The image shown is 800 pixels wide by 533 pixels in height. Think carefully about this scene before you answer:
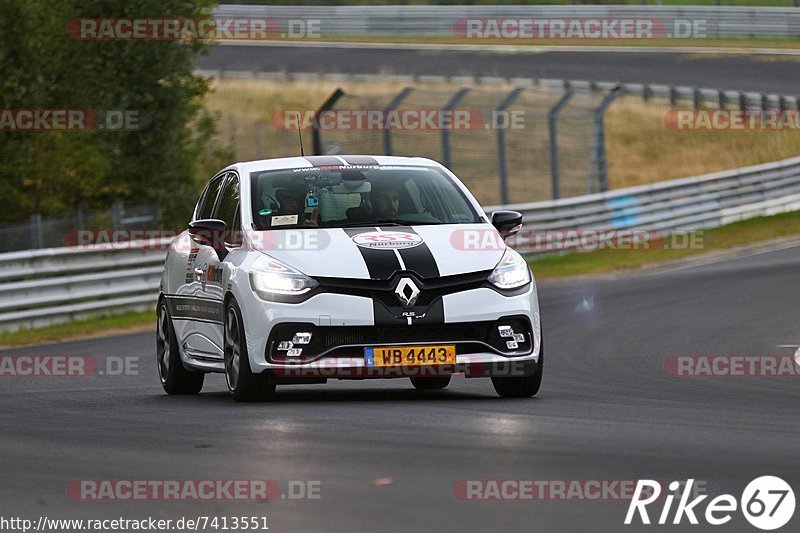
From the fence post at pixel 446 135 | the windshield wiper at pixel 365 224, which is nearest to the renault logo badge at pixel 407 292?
the windshield wiper at pixel 365 224

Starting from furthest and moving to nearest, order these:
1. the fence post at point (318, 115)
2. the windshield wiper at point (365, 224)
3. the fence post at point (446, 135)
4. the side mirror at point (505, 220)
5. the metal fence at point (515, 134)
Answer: the metal fence at point (515, 134), the fence post at point (446, 135), the fence post at point (318, 115), the side mirror at point (505, 220), the windshield wiper at point (365, 224)

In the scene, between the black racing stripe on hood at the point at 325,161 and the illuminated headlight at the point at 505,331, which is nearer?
the illuminated headlight at the point at 505,331

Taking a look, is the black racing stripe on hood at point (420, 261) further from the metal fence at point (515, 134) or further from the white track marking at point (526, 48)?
the white track marking at point (526, 48)

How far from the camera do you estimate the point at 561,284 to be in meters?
23.3

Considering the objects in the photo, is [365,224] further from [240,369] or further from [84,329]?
[84,329]

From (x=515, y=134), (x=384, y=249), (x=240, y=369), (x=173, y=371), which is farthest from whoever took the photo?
(x=515, y=134)

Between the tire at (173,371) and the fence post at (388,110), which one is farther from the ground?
the fence post at (388,110)

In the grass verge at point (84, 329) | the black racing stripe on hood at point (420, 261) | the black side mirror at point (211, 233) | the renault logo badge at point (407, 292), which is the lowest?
the grass verge at point (84, 329)

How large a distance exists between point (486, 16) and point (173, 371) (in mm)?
43117

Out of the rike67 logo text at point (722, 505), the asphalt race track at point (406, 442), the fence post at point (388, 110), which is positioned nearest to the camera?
the rike67 logo text at point (722, 505)

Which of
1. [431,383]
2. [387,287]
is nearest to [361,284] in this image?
[387,287]

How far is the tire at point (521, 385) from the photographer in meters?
10.7

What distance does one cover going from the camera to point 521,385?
10805 millimetres

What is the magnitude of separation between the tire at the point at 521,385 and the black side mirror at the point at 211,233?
6.63 ft
